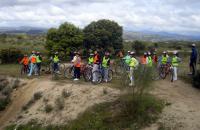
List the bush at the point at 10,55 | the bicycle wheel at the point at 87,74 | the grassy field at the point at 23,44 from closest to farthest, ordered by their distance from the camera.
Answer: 1. the bicycle wheel at the point at 87,74
2. the bush at the point at 10,55
3. the grassy field at the point at 23,44

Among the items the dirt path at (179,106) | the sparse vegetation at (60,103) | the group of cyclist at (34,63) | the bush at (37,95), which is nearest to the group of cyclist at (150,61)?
the dirt path at (179,106)

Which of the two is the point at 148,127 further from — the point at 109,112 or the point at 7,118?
the point at 7,118

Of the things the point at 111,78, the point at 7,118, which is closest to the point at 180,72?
the point at 111,78

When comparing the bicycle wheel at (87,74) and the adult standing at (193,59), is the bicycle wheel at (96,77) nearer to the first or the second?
the bicycle wheel at (87,74)

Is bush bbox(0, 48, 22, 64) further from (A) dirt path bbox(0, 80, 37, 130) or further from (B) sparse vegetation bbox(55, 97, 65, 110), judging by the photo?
(B) sparse vegetation bbox(55, 97, 65, 110)

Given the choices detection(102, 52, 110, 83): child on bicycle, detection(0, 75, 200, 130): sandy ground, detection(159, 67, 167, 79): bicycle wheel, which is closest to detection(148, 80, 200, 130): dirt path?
detection(0, 75, 200, 130): sandy ground

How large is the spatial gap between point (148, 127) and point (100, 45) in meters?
25.1

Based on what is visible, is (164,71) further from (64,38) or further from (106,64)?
(64,38)

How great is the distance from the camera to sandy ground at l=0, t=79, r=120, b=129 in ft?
80.5

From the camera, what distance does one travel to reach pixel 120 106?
23.0 metres

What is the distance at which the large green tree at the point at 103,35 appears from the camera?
44.8m

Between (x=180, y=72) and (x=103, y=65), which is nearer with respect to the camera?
(x=103, y=65)

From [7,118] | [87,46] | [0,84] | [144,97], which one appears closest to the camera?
[144,97]

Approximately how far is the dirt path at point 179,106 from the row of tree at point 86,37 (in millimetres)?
17532
